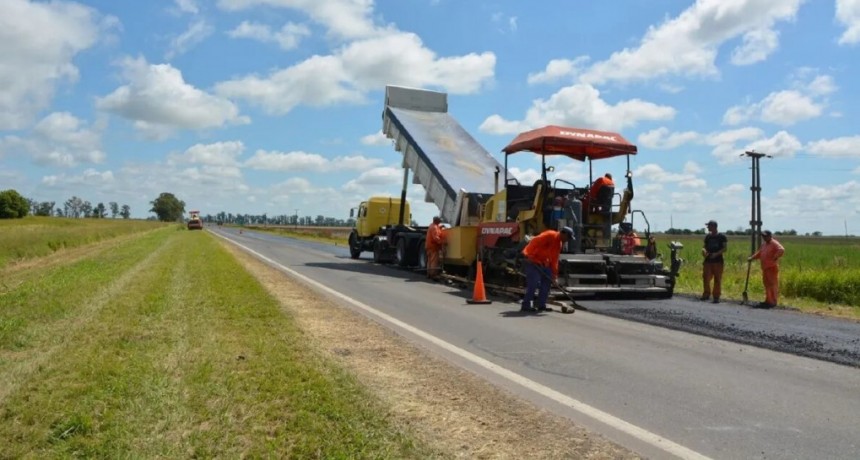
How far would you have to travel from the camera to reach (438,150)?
17656 mm

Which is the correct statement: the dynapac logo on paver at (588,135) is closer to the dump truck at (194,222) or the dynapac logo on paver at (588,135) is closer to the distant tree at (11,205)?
the dump truck at (194,222)

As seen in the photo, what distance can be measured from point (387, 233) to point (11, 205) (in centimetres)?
9274

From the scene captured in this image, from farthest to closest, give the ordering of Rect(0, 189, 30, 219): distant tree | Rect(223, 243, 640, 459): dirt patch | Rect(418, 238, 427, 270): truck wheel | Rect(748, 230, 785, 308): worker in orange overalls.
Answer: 1. Rect(0, 189, 30, 219): distant tree
2. Rect(418, 238, 427, 270): truck wheel
3. Rect(748, 230, 785, 308): worker in orange overalls
4. Rect(223, 243, 640, 459): dirt patch

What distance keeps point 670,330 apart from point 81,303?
8.45m

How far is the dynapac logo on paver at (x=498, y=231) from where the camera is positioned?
13.3 metres

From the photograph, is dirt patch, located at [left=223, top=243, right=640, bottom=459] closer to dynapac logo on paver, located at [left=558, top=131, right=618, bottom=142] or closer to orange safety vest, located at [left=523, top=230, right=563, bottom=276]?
orange safety vest, located at [left=523, top=230, right=563, bottom=276]

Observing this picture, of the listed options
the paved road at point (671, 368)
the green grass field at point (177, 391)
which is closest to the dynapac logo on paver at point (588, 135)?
the paved road at point (671, 368)

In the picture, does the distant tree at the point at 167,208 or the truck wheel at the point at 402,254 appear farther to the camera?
the distant tree at the point at 167,208

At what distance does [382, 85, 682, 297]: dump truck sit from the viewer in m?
12.2

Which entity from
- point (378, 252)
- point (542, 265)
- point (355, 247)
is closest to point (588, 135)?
point (542, 265)

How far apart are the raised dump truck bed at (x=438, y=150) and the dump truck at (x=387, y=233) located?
202cm

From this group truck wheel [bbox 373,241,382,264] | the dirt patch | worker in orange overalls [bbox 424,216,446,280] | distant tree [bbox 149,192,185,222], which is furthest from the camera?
distant tree [bbox 149,192,185,222]

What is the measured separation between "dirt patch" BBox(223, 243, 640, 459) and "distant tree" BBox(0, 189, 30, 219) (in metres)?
103

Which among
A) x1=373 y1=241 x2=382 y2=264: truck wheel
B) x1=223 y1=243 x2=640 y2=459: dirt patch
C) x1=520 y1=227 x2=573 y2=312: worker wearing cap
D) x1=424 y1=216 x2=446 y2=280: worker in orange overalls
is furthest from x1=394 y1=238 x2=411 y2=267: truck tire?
Answer: x1=223 y1=243 x2=640 y2=459: dirt patch
